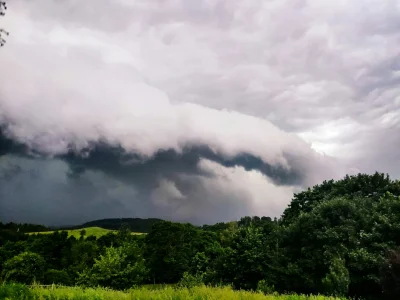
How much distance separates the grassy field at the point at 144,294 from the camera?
42.4 ft

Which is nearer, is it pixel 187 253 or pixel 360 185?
pixel 360 185

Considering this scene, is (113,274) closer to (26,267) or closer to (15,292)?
(26,267)

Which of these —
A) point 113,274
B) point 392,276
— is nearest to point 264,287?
point 392,276

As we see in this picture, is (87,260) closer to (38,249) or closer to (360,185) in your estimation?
(38,249)

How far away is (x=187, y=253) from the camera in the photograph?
3344 inches

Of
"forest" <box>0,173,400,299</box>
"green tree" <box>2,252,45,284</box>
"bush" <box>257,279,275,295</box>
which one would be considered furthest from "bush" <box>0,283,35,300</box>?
"green tree" <box>2,252,45,284</box>

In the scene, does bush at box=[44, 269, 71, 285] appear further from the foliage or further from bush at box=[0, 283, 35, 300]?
the foliage

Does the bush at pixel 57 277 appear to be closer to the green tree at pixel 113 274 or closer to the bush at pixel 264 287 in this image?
the green tree at pixel 113 274

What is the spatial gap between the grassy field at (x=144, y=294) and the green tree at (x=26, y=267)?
60.7 metres

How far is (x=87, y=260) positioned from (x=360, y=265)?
6157 cm

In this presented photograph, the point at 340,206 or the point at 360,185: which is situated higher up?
the point at 360,185

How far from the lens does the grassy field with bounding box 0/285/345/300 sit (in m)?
12.9

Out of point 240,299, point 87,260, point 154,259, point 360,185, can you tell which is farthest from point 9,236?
point 240,299

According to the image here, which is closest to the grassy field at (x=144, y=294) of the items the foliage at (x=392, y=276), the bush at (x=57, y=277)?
the foliage at (x=392, y=276)
